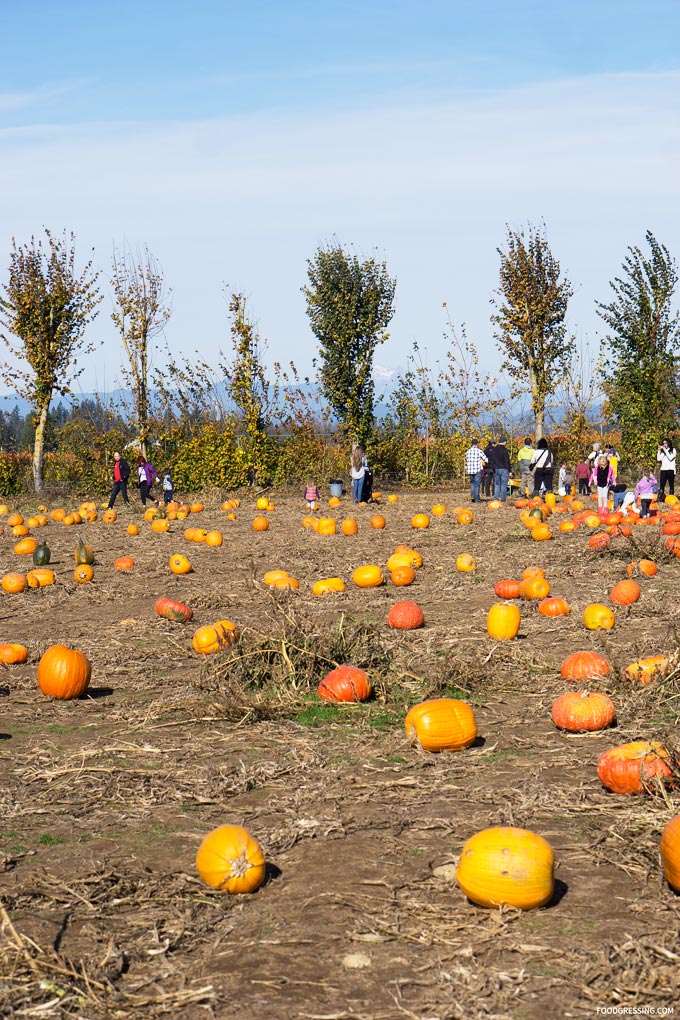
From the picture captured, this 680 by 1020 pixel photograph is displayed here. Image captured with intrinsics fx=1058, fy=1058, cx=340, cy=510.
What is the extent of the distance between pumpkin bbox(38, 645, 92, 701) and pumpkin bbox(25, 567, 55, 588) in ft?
18.9

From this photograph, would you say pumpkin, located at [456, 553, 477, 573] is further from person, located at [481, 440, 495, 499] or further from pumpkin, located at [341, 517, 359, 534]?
person, located at [481, 440, 495, 499]

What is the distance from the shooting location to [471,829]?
5.40 meters

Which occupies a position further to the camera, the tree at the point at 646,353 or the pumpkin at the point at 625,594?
the tree at the point at 646,353

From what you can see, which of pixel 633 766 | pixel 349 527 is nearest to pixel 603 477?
pixel 349 527

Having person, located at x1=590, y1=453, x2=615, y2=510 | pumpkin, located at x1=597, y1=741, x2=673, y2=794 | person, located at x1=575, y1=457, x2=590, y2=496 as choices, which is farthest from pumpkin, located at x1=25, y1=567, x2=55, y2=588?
person, located at x1=575, y1=457, x2=590, y2=496

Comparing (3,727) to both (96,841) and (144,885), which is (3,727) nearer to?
(96,841)

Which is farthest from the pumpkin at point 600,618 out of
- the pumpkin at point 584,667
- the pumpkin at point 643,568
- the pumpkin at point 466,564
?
the pumpkin at point 466,564


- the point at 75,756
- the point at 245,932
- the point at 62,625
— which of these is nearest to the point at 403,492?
the point at 62,625

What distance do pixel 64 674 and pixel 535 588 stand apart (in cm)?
565

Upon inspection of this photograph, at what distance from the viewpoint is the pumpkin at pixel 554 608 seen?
36.6ft

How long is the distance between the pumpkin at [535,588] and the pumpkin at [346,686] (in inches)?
171

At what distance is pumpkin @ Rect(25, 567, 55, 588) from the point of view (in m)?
14.2

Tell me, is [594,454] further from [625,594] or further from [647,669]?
[647,669]

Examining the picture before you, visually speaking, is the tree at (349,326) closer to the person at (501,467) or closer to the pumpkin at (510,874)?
the person at (501,467)
